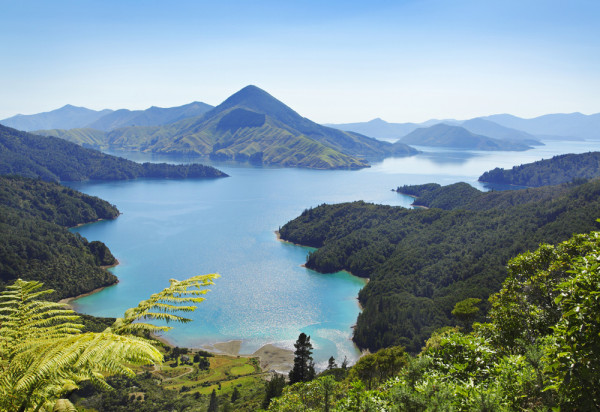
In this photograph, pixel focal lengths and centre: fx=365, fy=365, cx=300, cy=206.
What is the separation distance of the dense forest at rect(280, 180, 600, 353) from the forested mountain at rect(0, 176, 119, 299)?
65824 millimetres

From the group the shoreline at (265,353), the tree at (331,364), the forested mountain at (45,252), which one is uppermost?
the forested mountain at (45,252)

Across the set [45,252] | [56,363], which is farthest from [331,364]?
[45,252]

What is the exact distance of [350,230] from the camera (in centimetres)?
14462

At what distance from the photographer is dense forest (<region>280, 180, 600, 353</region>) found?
81000 mm

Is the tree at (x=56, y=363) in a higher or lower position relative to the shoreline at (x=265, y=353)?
higher

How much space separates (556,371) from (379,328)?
238 feet

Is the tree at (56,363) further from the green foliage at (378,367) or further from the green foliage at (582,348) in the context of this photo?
the green foliage at (378,367)

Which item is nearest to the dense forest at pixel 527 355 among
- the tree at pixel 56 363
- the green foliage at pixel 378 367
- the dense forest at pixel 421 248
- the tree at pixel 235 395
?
the tree at pixel 56 363

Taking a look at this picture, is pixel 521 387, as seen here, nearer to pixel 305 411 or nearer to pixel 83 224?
pixel 305 411

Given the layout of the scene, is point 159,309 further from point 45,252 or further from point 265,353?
point 45,252

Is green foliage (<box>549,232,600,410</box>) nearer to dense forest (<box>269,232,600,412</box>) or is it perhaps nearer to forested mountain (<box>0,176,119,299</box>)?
dense forest (<box>269,232,600,412</box>)

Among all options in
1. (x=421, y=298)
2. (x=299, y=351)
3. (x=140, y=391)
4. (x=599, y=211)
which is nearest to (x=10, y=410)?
(x=299, y=351)

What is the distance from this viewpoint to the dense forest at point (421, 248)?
81.0m

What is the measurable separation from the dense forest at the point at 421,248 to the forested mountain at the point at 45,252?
6582cm
